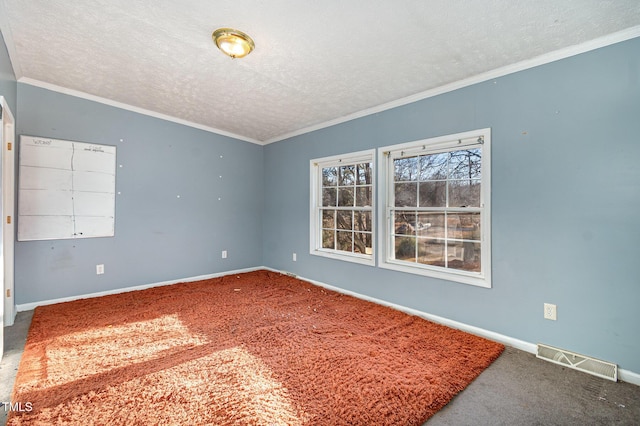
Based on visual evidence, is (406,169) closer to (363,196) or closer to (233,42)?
(363,196)

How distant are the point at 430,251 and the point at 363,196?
1147 millimetres

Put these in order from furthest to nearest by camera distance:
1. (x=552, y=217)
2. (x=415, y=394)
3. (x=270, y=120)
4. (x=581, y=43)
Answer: (x=270, y=120)
(x=552, y=217)
(x=581, y=43)
(x=415, y=394)

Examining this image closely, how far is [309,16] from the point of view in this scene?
200 cm

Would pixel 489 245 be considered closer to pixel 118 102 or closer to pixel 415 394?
pixel 415 394

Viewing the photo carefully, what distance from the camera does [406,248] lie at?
3.34 metres

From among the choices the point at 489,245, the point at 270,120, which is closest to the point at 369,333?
the point at 489,245

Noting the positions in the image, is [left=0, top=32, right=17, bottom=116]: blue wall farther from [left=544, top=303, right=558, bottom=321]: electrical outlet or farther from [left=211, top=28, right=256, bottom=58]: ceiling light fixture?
[left=544, top=303, right=558, bottom=321]: electrical outlet

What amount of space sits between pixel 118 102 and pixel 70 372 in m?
3.22

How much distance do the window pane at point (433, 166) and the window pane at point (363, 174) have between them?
2.39ft

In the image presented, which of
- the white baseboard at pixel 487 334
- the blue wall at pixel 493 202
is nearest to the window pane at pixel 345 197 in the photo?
the blue wall at pixel 493 202

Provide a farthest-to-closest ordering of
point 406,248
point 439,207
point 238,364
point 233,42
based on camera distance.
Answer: point 406,248 < point 439,207 < point 233,42 < point 238,364

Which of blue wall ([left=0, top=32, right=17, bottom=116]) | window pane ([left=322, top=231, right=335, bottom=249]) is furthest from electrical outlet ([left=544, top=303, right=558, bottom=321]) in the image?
blue wall ([left=0, top=32, right=17, bottom=116])

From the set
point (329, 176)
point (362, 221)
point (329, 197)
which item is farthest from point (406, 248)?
point (329, 176)

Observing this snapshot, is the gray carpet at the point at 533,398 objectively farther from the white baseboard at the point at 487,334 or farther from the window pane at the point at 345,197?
the window pane at the point at 345,197
